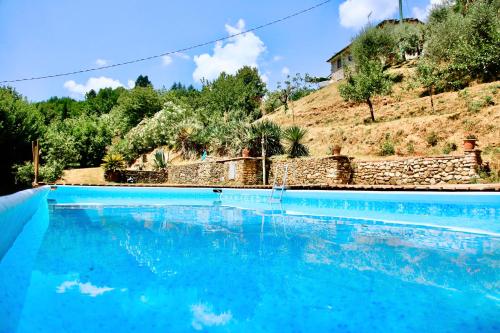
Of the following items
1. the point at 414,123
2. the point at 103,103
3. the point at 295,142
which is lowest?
the point at 295,142

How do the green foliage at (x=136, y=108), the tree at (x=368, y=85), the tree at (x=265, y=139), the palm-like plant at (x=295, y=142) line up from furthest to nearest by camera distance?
the green foliage at (x=136, y=108)
the tree at (x=368, y=85)
the tree at (x=265, y=139)
the palm-like plant at (x=295, y=142)

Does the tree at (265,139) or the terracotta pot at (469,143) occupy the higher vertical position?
the tree at (265,139)

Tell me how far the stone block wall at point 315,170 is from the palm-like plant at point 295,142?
780 mm

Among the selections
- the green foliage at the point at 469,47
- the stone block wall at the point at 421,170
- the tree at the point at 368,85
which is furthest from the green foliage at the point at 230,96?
the stone block wall at the point at 421,170

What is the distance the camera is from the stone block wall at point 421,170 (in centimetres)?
1094

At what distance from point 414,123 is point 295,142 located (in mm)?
6338

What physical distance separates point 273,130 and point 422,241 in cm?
1245

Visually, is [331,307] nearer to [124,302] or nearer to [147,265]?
[124,302]

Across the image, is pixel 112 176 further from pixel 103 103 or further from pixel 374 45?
pixel 103 103

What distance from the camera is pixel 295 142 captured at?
634 inches

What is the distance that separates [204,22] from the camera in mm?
Answer: 16875

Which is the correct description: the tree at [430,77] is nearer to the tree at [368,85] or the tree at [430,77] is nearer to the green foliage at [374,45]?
the tree at [368,85]

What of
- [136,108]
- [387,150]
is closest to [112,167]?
[387,150]

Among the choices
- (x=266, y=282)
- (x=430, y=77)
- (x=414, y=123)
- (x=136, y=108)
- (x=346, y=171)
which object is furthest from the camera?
(x=136, y=108)
